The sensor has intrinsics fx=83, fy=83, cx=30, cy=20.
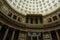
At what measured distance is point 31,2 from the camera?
3478 cm

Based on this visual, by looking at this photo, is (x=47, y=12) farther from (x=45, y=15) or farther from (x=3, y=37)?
(x=3, y=37)

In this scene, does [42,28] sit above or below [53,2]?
below

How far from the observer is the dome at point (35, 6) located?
30308mm

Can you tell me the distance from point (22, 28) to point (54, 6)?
13.9m

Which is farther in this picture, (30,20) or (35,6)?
(35,6)

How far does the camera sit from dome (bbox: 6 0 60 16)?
3031 centimetres

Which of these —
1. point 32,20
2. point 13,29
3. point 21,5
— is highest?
point 21,5

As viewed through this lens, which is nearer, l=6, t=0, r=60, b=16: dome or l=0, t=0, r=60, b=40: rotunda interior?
l=0, t=0, r=60, b=40: rotunda interior

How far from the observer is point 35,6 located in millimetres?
34438

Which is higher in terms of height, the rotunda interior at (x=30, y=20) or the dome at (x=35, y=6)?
the dome at (x=35, y=6)

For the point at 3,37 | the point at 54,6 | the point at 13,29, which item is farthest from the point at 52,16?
the point at 3,37

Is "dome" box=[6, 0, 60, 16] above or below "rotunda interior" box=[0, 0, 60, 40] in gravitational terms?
above

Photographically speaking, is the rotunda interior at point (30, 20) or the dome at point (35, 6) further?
the dome at point (35, 6)

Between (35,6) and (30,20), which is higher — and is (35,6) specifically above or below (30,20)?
above
